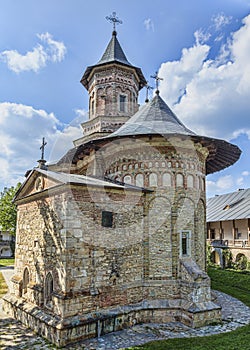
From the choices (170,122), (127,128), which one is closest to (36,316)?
(127,128)

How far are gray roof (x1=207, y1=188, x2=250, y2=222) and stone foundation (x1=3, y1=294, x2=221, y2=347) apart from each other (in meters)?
14.7

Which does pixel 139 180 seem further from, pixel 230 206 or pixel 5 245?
pixel 5 245

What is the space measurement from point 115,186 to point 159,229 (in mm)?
2158

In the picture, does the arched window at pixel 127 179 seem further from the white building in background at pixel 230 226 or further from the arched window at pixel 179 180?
the white building in background at pixel 230 226

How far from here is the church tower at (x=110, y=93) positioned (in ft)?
56.1

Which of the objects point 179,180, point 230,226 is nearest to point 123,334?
point 179,180

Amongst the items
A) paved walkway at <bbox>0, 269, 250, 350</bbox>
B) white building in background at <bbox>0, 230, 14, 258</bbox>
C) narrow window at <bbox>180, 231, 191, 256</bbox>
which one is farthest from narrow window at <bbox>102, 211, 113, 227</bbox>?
white building in background at <bbox>0, 230, 14, 258</bbox>

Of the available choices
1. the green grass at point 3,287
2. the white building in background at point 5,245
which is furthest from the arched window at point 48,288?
the white building in background at point 5,245

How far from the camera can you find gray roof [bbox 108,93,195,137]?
10109 millimetres

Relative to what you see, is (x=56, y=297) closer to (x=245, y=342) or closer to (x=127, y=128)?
(x=245, y=342)

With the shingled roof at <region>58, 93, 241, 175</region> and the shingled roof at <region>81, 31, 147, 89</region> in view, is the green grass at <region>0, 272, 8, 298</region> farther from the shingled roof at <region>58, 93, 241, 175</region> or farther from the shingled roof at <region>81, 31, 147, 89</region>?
the shingled roof at <region>81, 31, 147, 89</region>

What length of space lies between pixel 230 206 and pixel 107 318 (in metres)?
20.8

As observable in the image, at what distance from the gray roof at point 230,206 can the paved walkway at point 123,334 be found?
47.6 ft

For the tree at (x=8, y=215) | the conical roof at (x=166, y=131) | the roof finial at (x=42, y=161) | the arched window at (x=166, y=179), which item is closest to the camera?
the conical roof at (x=166, y=131)
